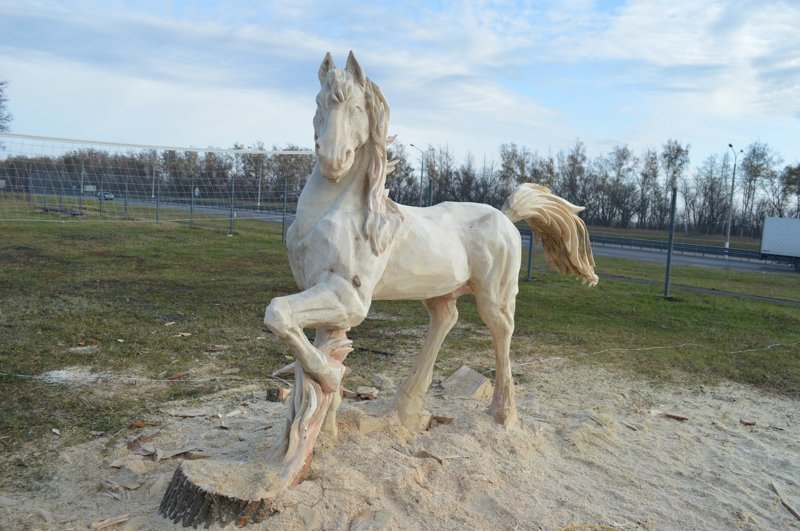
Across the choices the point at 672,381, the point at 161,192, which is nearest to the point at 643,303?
the point at 672,381

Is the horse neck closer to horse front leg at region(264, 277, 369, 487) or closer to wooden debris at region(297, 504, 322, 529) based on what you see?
horse front leg at region(264, 277, 369, 487)

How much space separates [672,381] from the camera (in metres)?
5.74

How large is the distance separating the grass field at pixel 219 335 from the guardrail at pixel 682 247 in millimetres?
8300

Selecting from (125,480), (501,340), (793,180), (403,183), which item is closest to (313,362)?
(125,480)

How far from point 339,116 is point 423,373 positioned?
1748mm

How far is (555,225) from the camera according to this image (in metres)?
4.32

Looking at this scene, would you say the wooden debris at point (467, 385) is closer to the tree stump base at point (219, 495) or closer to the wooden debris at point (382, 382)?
the wooden debris at point (382, 382)

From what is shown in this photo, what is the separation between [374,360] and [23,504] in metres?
3.41

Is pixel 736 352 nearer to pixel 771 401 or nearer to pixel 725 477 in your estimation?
pixel 771 401

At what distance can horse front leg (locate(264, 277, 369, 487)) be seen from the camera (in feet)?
9.09

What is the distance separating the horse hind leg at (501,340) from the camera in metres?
3.89

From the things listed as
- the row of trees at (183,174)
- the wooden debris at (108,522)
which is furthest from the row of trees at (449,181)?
the wooden debris at (108,522)

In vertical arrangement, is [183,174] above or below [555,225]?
above

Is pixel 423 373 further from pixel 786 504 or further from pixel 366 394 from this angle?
pixel 786 504
